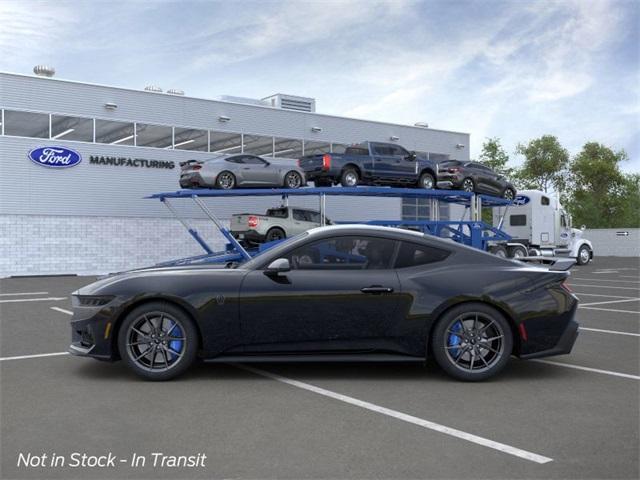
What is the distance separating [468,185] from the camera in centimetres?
2116

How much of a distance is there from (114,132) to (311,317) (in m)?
22.8

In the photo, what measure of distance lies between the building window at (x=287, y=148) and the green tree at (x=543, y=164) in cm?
4381

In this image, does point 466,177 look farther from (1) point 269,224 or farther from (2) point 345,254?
(2) point 345,254

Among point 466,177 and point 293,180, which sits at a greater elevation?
point 466,177

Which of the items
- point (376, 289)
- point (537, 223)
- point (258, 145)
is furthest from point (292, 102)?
point (376, 289)

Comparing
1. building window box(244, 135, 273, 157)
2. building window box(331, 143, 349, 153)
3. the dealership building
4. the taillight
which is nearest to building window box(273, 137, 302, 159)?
the dealership building

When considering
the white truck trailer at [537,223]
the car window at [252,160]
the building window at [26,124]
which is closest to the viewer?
the car window at [252,160]

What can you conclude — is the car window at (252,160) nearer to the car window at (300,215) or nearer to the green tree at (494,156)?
the car window at (300,215)

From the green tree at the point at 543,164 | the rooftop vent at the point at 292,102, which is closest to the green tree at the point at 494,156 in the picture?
the green tree at the point at 543,164

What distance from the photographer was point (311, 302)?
19.3 ft

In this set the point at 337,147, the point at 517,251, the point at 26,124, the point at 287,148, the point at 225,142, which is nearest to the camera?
the point at 517,251

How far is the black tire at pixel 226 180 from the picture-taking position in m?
19.4

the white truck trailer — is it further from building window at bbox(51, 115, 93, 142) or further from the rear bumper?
the rear bumper

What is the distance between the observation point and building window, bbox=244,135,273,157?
29.8 metres
